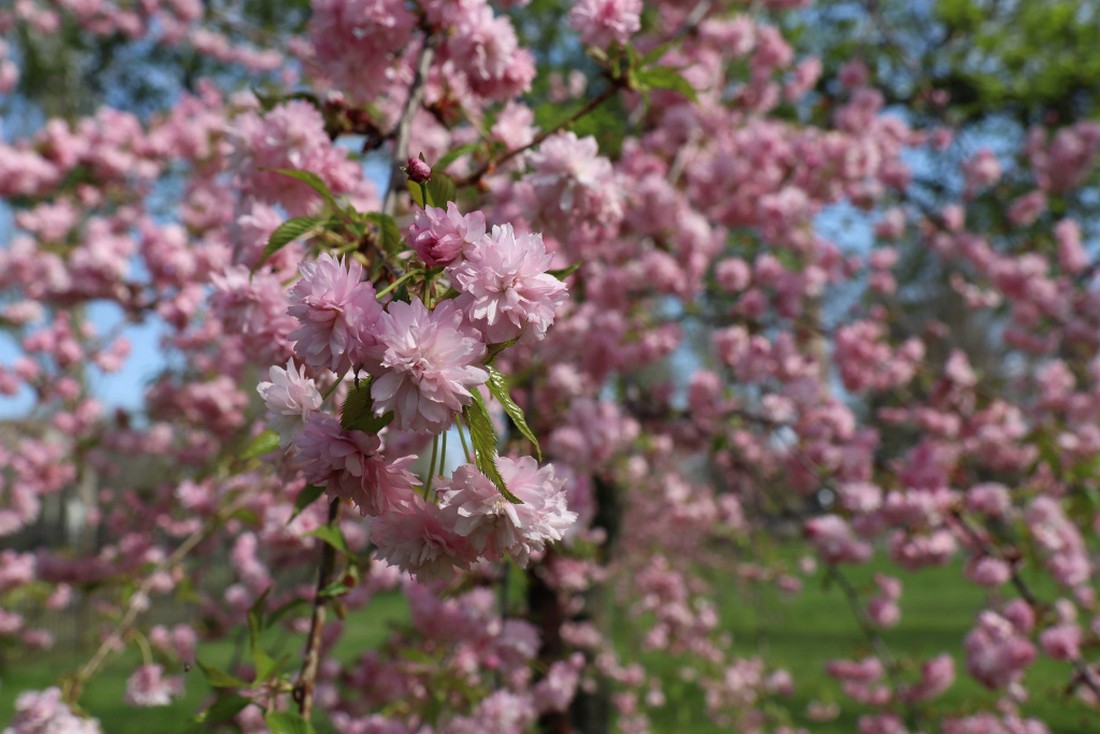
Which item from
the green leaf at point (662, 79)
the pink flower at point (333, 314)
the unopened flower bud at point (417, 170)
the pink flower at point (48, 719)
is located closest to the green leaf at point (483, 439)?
the pink flower at point (333, 314)

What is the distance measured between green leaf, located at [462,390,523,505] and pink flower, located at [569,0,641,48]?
36.9 inches

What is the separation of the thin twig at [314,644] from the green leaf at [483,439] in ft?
1.24

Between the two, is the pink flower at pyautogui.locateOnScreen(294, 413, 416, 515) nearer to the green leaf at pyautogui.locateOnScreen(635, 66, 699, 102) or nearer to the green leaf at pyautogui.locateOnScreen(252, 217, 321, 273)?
the green leaf at pyautogui.locateOnScreen(252, 217, 321, 273)

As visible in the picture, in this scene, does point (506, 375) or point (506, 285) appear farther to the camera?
point (506, 375)

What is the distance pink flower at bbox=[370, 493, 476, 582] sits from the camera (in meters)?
0.93

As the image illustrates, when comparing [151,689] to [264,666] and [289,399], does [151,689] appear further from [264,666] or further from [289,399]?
[289,399]

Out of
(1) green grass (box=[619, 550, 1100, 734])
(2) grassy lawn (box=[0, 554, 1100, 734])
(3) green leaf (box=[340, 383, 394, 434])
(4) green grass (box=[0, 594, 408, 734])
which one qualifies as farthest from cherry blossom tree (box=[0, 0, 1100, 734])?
(4) green grass (box=[0, 594, 408, 734])

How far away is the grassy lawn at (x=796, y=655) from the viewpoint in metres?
6.05

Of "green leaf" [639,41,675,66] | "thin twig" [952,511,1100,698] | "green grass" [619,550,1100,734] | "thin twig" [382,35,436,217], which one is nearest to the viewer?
"thin twig" [382,35,436,217]

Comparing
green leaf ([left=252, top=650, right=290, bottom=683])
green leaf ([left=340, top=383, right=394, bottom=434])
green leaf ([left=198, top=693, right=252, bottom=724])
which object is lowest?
green leaf ([left=198, top=693, right=252, bottom=724])

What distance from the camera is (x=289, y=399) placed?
92cm

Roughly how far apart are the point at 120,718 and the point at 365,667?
6.59 meters

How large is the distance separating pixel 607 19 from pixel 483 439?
1.00 meters

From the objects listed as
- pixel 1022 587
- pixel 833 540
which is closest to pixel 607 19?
pixel 1022 587
